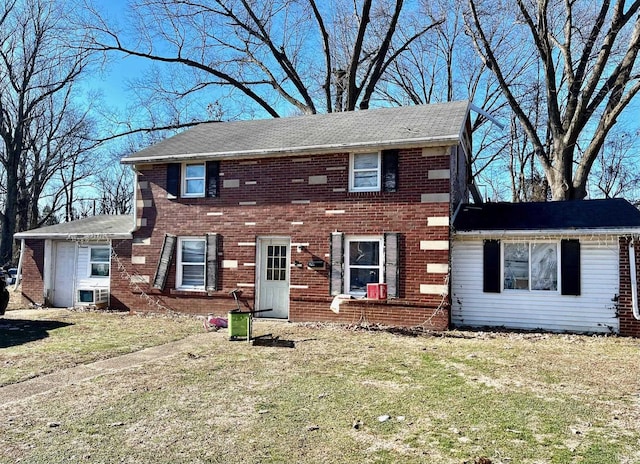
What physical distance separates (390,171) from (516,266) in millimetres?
3792

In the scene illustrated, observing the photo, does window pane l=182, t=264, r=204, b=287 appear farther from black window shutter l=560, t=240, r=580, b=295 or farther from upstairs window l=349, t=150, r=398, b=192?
black window shutter l=560, t=240, r=580, b=295

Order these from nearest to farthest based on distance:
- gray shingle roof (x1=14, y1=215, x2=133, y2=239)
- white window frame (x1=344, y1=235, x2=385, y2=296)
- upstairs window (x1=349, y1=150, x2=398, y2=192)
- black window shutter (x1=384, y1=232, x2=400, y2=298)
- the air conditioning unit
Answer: black window shutter (x1=384, y1=232, x2=400, y2=298)
white window frame (x1=344, y1=235, x2=385, y2=296)
upstairs window (x1=349, y1=150, x2=398, y2=192)
gray shingle roof (x1=14, y1=215, x2=133, y2=239)
the air conditioning unit

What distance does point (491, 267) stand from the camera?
11.3m

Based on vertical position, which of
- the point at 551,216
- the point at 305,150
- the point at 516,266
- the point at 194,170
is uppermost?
the point at 305,150

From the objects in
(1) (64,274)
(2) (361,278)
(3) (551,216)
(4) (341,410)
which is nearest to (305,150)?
(2) (361,278)

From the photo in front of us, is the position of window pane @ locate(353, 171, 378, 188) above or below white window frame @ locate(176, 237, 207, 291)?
above

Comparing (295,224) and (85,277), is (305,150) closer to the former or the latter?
(295,224)

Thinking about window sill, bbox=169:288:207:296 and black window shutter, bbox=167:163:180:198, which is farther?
black window shutter, bbox=167:163:180:198

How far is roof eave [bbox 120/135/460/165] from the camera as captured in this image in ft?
35.9

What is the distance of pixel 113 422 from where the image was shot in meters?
4.78

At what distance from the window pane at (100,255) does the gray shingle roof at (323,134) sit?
3065 millimetres

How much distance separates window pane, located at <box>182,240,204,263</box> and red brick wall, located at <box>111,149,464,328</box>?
0.95 feet

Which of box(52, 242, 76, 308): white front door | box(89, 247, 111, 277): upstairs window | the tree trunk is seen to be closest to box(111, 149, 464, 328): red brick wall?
box(89, 247, 111, 277): upstairs window

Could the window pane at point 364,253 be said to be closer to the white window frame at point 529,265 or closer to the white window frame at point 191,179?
the white window frame at point 529,265
